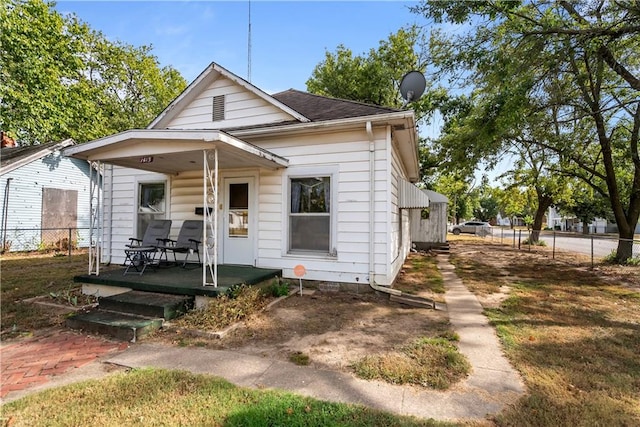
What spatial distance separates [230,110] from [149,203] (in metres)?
3.09

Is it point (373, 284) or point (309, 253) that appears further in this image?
point (309, 253)

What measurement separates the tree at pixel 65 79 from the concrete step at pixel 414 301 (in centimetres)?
1841

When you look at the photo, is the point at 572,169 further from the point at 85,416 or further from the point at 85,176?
the point at 85,176

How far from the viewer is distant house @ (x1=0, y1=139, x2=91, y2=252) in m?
12.3

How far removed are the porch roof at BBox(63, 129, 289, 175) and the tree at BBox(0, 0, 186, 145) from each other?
44.2 ft

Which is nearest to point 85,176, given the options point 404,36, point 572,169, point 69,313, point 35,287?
point 35,287

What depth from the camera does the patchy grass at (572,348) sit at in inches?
95.8

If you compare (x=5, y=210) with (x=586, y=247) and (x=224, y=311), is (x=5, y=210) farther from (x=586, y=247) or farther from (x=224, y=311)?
(x=586, y=247)

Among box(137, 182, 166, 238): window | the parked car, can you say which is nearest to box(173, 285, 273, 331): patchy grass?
box(137, 182, 166, 238): window

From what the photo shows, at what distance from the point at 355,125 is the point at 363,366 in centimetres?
409

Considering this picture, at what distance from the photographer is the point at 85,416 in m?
2.34

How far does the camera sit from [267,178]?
658 centimetres

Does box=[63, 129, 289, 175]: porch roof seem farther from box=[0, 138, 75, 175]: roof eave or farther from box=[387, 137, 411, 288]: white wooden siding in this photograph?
box=[0, 138, 75, 175]: roof eave

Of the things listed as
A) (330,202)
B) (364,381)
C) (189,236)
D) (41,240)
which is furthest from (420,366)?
(41,240)
